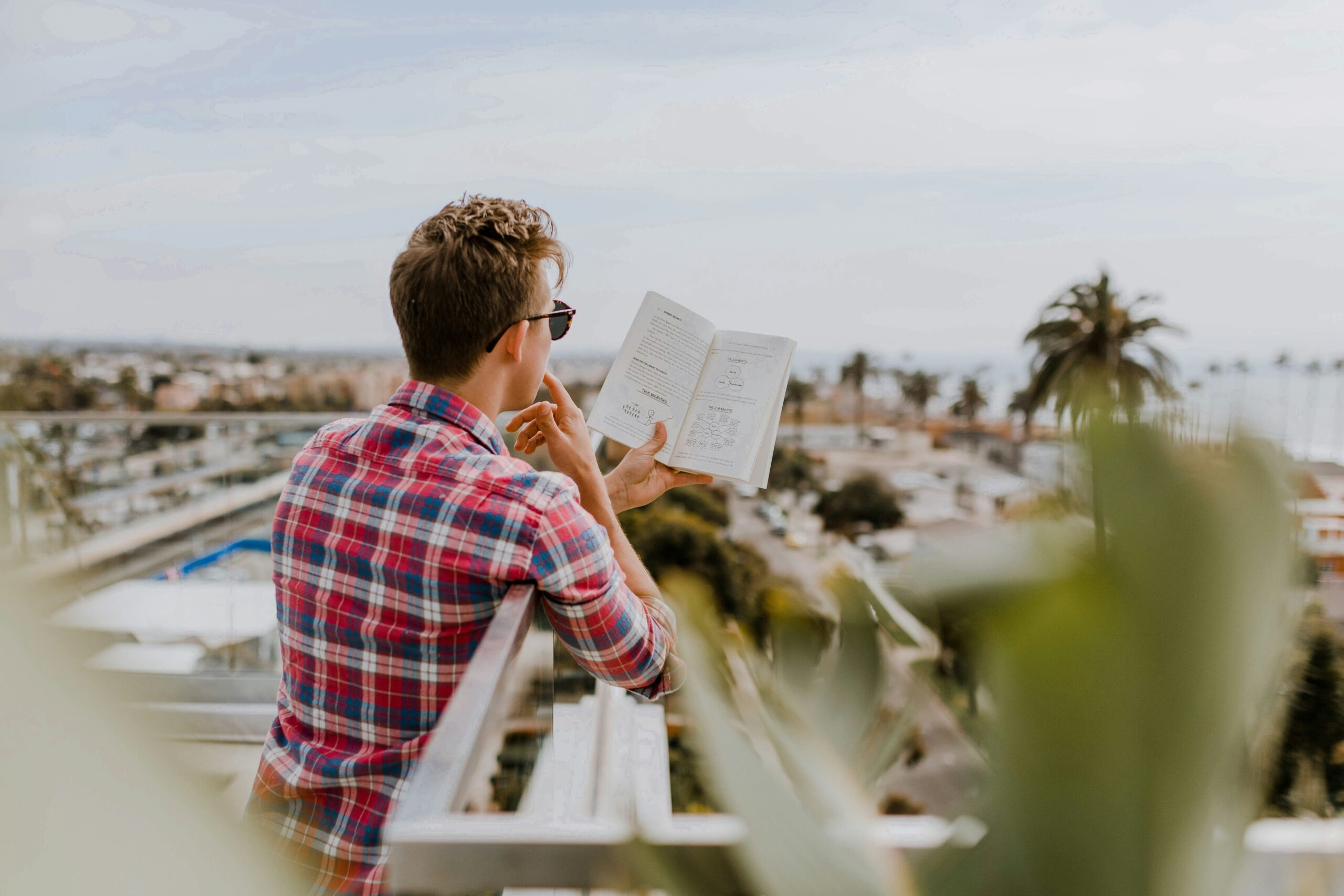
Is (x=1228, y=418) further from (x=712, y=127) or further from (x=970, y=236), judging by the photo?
(x=970, y=236)

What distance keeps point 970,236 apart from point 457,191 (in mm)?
40477

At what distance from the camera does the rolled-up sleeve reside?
83 cm

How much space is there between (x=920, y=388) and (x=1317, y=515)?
2972 centimetres

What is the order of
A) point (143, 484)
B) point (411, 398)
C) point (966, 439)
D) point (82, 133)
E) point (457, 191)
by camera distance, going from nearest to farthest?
point (411, 398), point (457, 191), point (143, 484), point (966, 439), point (82, 133)

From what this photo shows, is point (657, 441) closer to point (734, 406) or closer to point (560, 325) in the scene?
point (734, 406)

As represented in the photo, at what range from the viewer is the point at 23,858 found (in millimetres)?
211

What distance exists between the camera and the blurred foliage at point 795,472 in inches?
1040

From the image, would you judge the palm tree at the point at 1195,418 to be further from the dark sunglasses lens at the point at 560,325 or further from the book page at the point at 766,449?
the book page at the point at 766,449

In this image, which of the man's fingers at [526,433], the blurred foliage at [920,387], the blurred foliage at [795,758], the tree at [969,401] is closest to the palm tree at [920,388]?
the blurred foliage at [920,387]

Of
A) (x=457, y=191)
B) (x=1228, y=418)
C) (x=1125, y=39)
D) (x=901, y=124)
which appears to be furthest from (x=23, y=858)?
(x=1125, y=39)

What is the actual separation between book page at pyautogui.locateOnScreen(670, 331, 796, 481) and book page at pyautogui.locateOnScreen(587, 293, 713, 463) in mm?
19

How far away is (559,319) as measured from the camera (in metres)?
1.10

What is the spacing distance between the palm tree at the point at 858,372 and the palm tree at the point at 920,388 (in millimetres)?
1240

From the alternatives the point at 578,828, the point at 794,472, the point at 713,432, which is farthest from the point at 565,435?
the point at 794,472
